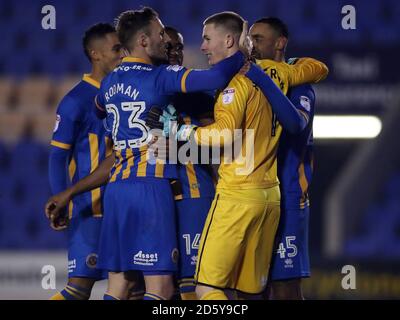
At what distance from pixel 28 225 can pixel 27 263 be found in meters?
1.16

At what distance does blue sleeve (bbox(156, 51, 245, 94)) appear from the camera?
4.64 metres

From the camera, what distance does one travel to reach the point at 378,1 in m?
11.8

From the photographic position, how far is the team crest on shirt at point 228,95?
4.66m

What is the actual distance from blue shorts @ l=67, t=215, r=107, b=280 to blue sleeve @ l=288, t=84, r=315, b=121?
133cm

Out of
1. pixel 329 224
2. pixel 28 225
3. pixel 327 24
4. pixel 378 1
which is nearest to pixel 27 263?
pixel 28 225

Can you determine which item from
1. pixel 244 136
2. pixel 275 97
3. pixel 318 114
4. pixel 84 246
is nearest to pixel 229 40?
pixel 275 97

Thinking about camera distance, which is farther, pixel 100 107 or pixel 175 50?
pixel 175 50

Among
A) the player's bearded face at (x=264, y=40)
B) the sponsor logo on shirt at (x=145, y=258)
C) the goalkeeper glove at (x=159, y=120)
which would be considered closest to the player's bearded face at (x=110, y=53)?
the player's bearded face at (x=264, y=40)

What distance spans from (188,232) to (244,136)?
601 millimetres

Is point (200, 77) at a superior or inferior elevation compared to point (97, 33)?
inferior

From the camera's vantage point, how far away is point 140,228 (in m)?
4.80

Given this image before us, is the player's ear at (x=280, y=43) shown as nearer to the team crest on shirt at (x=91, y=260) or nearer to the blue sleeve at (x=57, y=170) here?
the blue sleeve at (x=57, y=170)

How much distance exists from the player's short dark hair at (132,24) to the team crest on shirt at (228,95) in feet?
1.84

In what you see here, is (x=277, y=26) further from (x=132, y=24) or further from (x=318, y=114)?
(x=318, y=114)
